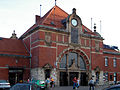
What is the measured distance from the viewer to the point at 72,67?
134ft

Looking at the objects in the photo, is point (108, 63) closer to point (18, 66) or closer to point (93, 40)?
point (93, 40)

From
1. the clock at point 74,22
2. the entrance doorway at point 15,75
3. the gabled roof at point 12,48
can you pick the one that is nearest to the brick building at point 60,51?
the clock at point 74,22

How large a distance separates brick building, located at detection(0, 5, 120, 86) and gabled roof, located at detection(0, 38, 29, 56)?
0.23m

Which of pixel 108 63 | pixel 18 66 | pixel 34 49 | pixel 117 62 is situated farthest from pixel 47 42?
pixel 117 62

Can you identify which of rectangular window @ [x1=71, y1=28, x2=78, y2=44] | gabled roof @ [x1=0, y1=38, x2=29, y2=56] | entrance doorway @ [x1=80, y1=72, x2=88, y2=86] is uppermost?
rectangular window @ [x1=71, y1=28, x2=78, y2=44]

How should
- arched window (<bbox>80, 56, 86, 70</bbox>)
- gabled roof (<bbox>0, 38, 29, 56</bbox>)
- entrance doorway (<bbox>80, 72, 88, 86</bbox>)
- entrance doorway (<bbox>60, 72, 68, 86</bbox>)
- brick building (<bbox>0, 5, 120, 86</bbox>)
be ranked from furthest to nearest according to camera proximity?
arched window (<bbox>80, 56, 86, 70</bbox>) < entrance doorway (<bbox>80, 72, 88, 86</bbox>) < entrance doorway (<bbox>60, 72, 68, 86</bbox>) < gabled roof (<bbox>0, 38, 29, 56</bbox>) < brick building (<bbox>0, 5, 120, 86</bbox>)

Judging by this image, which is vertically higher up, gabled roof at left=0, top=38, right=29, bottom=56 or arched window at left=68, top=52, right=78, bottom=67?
gabled roof at left=0, top=38, right=29, bottom=56

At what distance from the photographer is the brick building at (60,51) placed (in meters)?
38.1

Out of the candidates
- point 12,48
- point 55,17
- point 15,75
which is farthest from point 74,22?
point 15,75

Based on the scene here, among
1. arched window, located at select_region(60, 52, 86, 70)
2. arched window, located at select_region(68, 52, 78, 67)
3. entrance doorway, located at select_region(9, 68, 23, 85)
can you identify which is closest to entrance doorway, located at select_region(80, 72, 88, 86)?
arched window, located at select_region(60, 52, 86, 70)

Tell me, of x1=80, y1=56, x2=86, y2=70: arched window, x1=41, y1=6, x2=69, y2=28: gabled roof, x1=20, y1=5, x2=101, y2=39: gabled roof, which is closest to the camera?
x1=20, y1=5, x2=101, y2=39: gabled roof

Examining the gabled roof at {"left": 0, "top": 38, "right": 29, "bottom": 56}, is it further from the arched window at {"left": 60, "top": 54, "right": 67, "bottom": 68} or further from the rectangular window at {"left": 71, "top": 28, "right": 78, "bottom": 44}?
the rectangular window at {"left": 71, "top": 28, "right": 78, "bottom": 44}

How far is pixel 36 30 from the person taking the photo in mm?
39000

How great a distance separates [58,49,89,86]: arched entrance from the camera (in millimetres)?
40000
